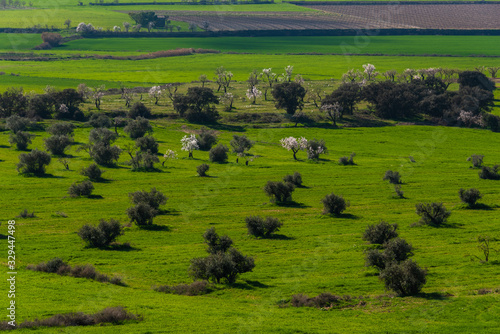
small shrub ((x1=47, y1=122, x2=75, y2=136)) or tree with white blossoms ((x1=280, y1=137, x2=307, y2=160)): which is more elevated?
tree with white blossoms ((x1=280, y1=137, x2=307, y2=160))

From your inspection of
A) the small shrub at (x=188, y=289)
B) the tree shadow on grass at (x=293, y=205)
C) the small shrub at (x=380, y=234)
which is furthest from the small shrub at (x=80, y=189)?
the small shrub at (x=380, y=234)

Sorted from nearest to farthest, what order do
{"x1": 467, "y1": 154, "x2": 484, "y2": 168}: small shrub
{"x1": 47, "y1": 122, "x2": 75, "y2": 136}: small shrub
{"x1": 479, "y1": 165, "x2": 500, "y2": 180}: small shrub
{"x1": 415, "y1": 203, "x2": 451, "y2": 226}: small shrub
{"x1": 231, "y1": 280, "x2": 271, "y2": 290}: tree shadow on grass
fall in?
{"x1": 231, "y1": 280, "x2": 271, "y2": 290}: tree shadow on grass < {"x1": 415, "y1": 203, "x2": 451, "y2": 226}: small shrub < {"x1": 479, "y1": 165, "x2": 500, "y2": 180}: small shrub < {"x1": 467, "y1": 154, "x2": 484, "y2": 168}: small shrub < {"x1": 47, "y1": 122, "x2": 75, "y2": 136}: small shrub

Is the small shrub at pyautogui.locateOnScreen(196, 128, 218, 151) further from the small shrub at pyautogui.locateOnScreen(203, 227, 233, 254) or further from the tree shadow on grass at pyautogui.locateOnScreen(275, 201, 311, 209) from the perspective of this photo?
the small shrub at pyautogui.locateOnScreen(203, 227, 233, 254)

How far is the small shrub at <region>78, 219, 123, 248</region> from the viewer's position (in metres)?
70.4

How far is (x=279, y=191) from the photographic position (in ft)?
Result: 295

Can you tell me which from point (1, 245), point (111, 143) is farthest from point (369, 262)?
point (111, 143)

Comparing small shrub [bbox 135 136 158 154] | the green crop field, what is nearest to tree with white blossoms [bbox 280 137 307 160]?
the green crop field

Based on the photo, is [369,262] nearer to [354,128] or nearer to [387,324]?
[387,324]

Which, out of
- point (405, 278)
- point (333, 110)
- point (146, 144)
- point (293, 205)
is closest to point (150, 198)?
point (293, 205)

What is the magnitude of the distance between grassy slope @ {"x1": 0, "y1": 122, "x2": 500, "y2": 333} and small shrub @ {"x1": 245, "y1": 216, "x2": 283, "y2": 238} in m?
1.90

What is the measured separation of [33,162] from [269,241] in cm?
5186

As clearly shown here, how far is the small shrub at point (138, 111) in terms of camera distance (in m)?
153

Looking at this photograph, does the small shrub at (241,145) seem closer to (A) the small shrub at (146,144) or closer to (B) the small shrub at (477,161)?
(A) the small shrub at (146,144)

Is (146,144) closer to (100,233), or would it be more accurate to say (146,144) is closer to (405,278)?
(100,233)
